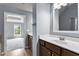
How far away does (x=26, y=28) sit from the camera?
6.86 feet

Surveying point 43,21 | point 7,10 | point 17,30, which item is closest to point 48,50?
point 17,30

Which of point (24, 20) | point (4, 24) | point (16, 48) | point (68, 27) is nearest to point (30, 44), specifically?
point (16, 48)

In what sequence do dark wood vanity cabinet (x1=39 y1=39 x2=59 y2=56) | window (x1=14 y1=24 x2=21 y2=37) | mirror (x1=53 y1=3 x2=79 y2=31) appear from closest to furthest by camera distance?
dark wood vanity cabinet (x1=39 y1=39 x2=59 y2=56) → mirror (x1=53 y1=3 x2=79 y2=31) → window (x1=14 y1=24 x2=21 y2=37)

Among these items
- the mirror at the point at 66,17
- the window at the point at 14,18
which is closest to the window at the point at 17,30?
the window at the point at 14,18

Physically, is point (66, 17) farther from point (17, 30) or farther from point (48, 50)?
point (17, 30)

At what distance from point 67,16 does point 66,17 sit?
36 millimetres

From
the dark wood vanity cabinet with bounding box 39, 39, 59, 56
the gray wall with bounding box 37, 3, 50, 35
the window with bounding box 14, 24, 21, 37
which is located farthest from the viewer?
the gray wall with bounding box 37, 3, 50, 35

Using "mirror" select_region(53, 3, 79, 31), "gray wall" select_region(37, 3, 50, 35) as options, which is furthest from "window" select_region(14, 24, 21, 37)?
"mirror" select_region(53, 3, 79, 31)

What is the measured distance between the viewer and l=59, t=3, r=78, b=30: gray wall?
187 cm

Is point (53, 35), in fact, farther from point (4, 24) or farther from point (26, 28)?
point (4, 24)

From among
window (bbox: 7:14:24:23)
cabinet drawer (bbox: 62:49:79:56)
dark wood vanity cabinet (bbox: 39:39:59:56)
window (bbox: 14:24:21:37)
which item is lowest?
dark wood vanity cabinet (bbox: 39:39:59:56)

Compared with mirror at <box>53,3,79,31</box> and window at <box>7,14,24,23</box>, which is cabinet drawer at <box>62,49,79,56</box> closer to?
mirror at <box>53,3,79,31</box>

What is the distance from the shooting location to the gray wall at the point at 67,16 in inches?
73.8

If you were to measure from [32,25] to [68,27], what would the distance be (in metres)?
0.62
